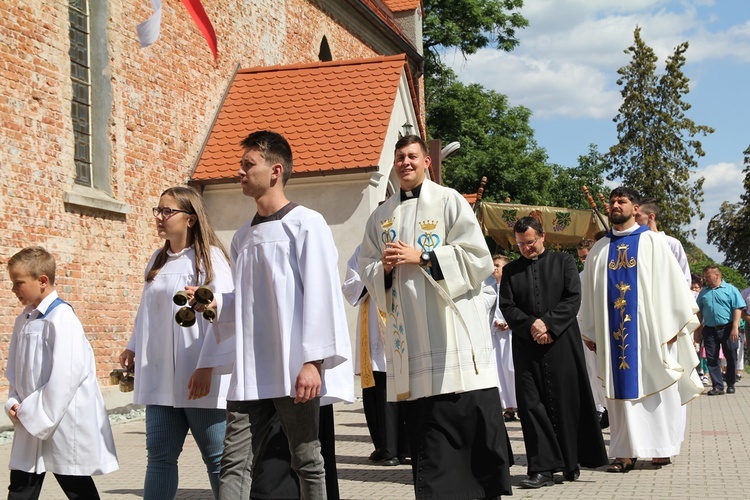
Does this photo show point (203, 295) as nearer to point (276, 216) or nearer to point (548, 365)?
point (276, 216)

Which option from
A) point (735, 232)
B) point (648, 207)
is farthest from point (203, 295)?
point (735, 232)

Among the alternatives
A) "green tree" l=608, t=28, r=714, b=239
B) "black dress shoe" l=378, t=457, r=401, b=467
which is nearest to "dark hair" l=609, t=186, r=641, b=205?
"black dress shoe" l=378, t=457, r=401, b=467

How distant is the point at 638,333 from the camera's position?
29.2 ft

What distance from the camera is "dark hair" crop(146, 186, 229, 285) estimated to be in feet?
18.5

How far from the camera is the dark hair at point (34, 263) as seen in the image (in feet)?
19.1

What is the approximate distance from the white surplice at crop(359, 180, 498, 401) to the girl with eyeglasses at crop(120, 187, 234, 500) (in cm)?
106

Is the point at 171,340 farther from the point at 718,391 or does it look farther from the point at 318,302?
the point at 718,391

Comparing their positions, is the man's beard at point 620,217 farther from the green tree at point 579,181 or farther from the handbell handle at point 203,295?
the green tree at point 579,181

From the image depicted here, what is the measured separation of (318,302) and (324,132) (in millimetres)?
13209

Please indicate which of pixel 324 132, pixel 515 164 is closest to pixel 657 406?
pixel 324 132

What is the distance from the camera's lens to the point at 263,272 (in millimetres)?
5090

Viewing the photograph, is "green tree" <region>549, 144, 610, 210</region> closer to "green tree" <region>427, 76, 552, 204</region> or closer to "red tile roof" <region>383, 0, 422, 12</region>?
"green tree" <region>427, 76, 552, 204</region>

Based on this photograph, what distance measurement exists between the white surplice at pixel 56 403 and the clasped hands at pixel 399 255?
177 cm

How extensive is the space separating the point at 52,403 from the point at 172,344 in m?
0.70
